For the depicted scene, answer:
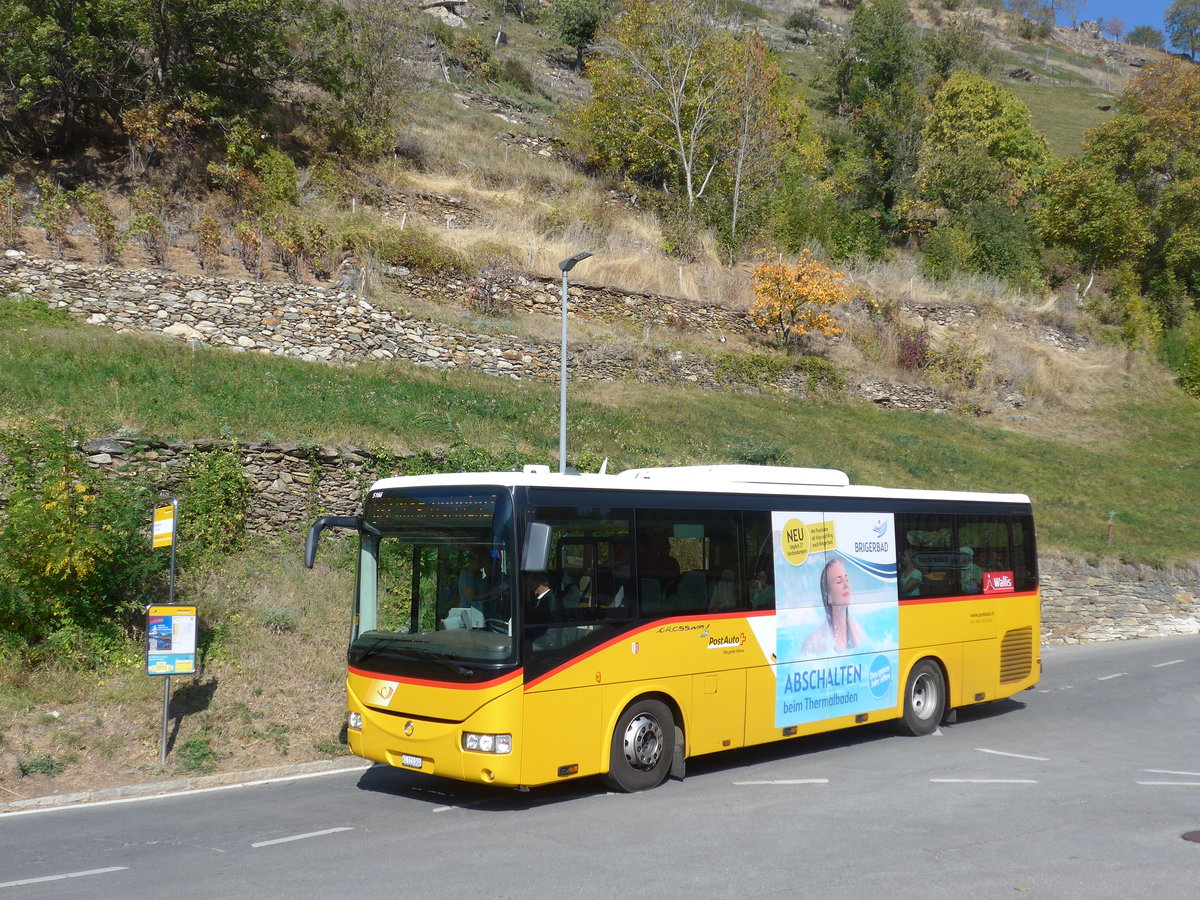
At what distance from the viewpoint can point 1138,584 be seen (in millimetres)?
23781

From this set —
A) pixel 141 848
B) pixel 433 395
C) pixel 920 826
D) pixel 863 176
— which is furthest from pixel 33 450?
pixel 863 176

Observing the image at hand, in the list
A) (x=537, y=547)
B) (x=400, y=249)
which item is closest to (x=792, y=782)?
(x=537, y=547)

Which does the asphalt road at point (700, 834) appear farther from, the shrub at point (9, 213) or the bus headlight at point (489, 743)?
the shrub at point (9, 213)

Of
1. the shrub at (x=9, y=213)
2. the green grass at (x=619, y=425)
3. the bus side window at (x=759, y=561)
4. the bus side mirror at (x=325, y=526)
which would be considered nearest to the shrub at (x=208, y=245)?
the shrub at (x=9, y=213)

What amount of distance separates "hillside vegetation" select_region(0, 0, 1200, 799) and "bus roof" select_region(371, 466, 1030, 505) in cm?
435

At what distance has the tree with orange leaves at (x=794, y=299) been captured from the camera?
114 feet

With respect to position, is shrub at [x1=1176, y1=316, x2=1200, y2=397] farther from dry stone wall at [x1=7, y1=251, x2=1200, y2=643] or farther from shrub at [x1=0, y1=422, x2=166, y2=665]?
shrub at [x1=0, y1=422, x2=166, y2=665]

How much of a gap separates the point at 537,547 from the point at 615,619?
4.74 ft

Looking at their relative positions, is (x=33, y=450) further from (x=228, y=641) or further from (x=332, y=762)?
(x=332, y=762)

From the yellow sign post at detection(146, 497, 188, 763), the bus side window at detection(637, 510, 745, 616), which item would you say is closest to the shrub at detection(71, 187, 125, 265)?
the yellow sign post at detection(146, 497, 188, 763)

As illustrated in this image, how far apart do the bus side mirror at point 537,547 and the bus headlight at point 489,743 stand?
144 cm

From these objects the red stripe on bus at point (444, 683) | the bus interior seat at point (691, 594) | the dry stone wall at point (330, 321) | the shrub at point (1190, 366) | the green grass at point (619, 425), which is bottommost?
the red stripe on bus at point (444, 683)

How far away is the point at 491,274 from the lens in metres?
30.7

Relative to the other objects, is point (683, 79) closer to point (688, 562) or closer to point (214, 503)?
point (214, 503)
